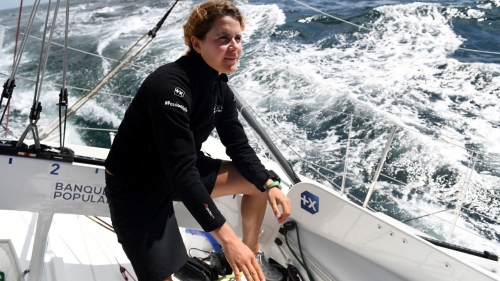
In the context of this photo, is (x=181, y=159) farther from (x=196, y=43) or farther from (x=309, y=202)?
(x=309, y=202)

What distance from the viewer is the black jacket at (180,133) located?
45.9 inches

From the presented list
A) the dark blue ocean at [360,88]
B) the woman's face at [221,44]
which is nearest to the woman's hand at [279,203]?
the woman's face at [221,44]

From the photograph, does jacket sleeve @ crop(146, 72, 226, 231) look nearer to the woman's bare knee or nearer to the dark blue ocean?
the woman's bare knee

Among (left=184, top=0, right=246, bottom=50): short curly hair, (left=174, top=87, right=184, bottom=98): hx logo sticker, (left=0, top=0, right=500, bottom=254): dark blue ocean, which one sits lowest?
(left=0, top=0, right=500, bottom=254): dark blue ocean

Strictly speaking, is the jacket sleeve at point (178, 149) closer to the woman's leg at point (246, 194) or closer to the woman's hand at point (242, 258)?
the woman's hand at point (242, 258)

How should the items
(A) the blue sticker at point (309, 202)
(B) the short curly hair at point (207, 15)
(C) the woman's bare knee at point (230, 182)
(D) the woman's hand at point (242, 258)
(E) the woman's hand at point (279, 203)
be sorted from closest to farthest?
(D) the woman's hand at point (242, 258) < (B) the short curly hair at point (207, 15) < (E) the woman's hand at point (279, 203) < (C) the woman's bare knee at point (230, 182) < (A) the blue sticker at point (309, 202)

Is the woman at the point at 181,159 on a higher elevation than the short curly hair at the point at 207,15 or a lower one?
lower

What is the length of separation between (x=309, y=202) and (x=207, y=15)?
0.78 meters

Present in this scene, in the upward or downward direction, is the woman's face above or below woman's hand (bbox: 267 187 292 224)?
above

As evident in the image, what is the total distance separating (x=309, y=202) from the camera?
172 centimetres

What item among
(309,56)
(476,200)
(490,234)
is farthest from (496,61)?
(490,234)

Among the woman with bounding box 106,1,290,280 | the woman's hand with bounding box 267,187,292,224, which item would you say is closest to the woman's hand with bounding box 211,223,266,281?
the woman with bounding box 106,1,290,280

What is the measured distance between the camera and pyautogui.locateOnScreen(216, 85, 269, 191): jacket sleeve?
152 centimetres

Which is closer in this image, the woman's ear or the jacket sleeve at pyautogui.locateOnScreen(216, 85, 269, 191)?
the woman's ear
